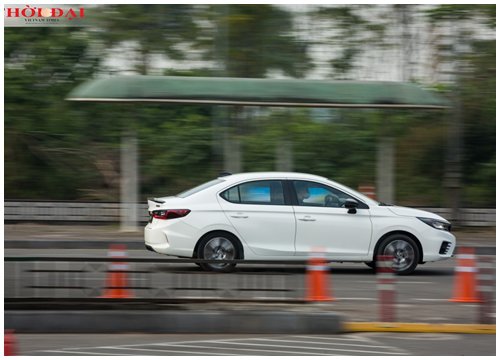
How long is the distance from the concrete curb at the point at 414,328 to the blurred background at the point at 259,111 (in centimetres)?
1326

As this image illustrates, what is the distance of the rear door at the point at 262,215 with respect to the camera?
13.7 metres

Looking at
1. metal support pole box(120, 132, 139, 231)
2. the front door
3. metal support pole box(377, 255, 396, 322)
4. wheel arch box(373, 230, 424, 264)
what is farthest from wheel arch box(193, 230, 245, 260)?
metal support pole box(120, 132, 139, 231)

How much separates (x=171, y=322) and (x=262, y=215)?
16.6 ft

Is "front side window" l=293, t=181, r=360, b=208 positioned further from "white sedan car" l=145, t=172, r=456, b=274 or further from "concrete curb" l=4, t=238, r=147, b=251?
"concrete curb" l=4, t=238, r=147, b=251

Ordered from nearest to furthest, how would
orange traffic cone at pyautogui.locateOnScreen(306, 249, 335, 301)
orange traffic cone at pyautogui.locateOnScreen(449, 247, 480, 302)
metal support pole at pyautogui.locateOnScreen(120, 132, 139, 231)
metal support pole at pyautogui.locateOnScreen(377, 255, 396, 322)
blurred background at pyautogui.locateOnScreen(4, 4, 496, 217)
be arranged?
1. metal support pole at pyautogui.locateOnScreen(377, 255, 396, 322)
2. orange traffic cone at pyautogui.locateOnScreen(306, 249, 335, 301)
3. orange traffic cone at pyautogui.locateOnScreen(449, 247, 480, 302)
4. metal support pole at pyautogui.locateOnScreen(120, 132, 139, 231)
5. blurred background at pyautogui.locateOnScreen(4, 4, 496, 217)

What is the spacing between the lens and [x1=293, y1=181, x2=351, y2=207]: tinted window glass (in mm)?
13891

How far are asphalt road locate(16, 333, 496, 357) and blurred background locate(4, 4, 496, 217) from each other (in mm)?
13761

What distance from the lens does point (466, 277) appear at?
1123 centimetres

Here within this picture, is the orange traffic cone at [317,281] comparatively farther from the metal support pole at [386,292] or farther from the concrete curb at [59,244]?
the concrete curb at [59,244]

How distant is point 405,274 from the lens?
14.1 meters

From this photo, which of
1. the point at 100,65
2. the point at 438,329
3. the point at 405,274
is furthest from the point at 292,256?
the point at 100,65

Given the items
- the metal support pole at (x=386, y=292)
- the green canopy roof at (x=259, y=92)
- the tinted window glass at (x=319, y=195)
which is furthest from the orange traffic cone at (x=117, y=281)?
the green canopy roof at (x=259, y=92)

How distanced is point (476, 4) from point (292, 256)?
36.5 feet

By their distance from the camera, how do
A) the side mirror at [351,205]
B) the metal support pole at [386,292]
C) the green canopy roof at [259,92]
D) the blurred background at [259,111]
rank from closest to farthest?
the metal support pole at [386,292], the side mirror at [351,205], the green canopy roof at [259,92], the blurred background at [259,111]
